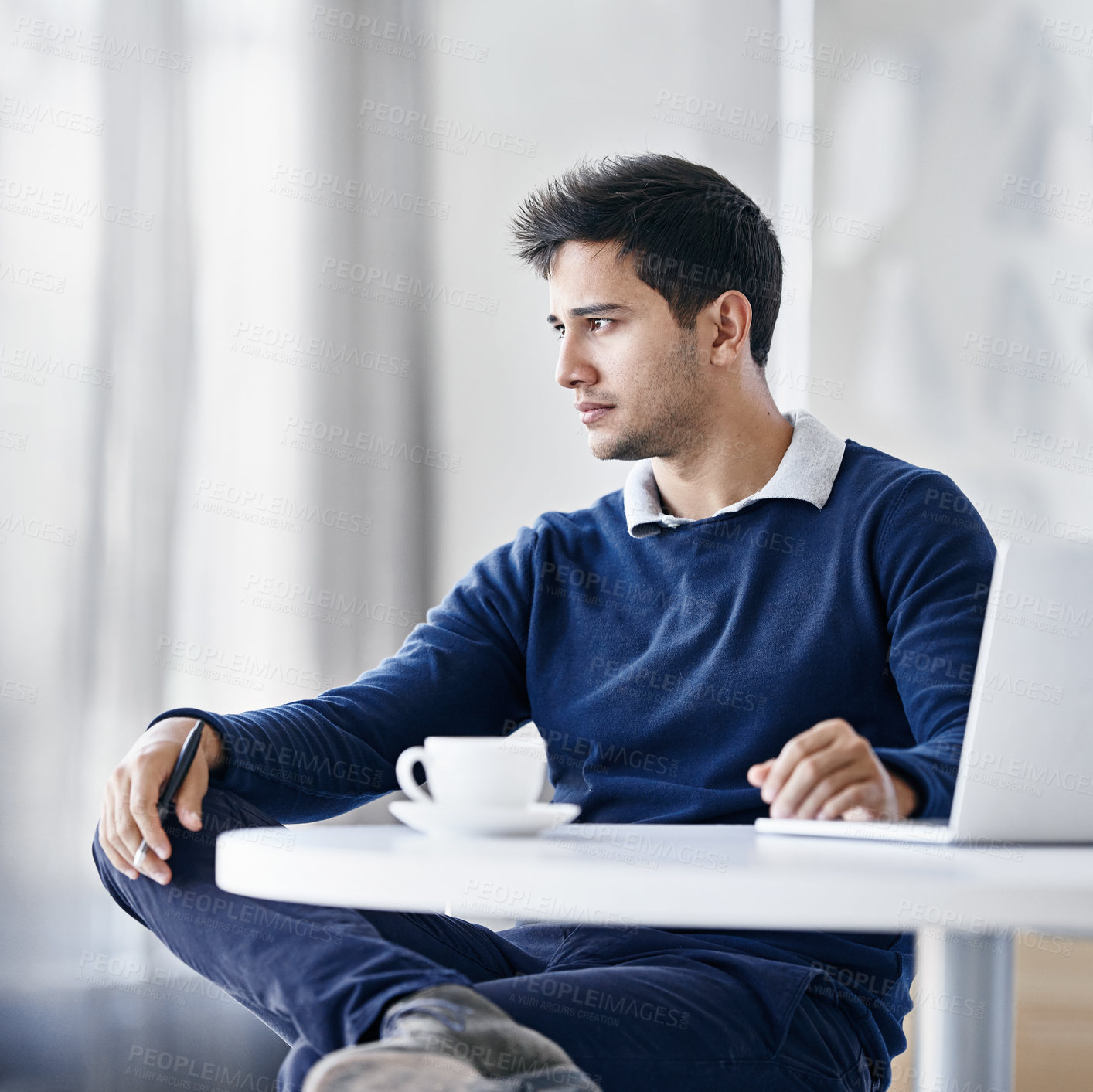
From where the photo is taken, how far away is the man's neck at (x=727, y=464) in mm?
1677

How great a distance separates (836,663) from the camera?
4.63 feet

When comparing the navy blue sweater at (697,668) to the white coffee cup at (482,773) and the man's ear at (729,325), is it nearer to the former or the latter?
the man's ear at (729,325)

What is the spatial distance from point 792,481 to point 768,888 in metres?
0.93

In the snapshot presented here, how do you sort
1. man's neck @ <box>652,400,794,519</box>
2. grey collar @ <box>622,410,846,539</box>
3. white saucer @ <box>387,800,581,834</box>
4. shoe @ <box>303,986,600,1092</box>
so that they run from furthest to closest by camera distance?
1. man's neck @ <box>652,400,794,519</box>
2. grey collar @ <box>622,410,846,539</box>
3. white saucer @ <box>387,800,581,834</box>
4. shoe @ <box>303,986,600,1092</box>

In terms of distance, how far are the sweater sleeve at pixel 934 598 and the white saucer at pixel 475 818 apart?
0.40 metres

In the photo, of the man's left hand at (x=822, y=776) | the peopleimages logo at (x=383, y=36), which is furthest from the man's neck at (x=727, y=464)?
the peopleimages logo at (x=383, y=36)


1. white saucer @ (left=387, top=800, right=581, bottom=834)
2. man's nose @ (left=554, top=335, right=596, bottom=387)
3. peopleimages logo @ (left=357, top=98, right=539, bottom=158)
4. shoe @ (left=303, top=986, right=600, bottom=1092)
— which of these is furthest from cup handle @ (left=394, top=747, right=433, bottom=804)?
peopleimages logo @ (left=357, top=98, right=539, bottom=158)

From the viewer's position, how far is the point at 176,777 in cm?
117

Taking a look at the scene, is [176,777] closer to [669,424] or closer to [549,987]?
[549,987]

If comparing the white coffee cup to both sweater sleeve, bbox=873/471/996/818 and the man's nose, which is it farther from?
the man's nose

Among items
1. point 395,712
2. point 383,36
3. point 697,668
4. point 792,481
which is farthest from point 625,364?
point 383,36

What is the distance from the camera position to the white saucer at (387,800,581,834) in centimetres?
89

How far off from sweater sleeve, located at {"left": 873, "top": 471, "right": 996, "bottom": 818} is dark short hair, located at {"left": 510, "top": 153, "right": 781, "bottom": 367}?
0.44 meters

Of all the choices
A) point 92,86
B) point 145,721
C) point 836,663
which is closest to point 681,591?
point 836,663
